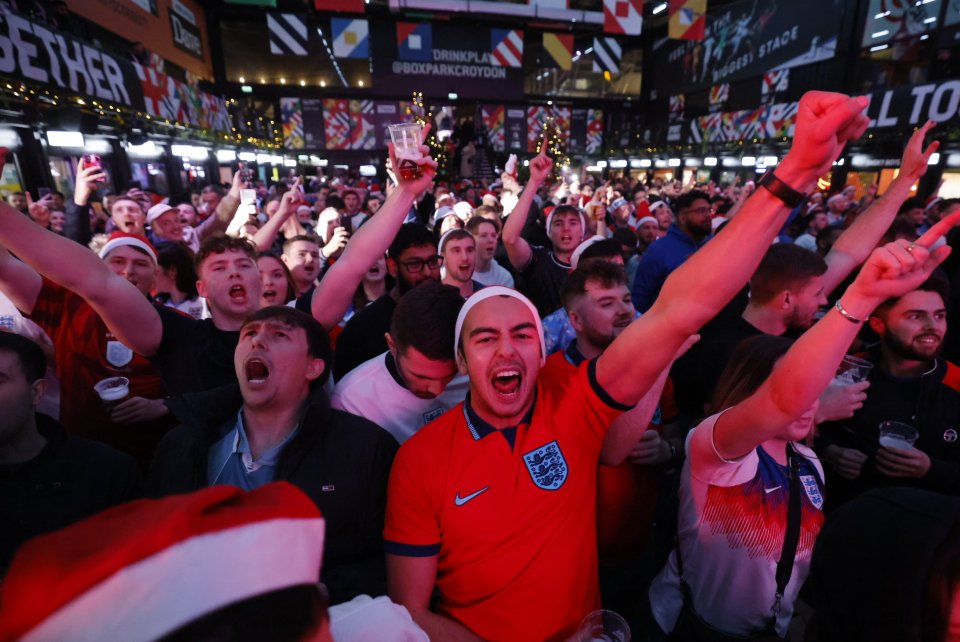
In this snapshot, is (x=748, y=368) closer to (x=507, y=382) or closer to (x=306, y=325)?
(x=507, y=382)

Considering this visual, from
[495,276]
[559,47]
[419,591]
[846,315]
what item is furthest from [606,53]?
[419,591]

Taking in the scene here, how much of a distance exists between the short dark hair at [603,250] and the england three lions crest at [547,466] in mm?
2470

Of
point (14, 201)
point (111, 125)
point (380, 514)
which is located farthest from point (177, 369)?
point (111, 125)

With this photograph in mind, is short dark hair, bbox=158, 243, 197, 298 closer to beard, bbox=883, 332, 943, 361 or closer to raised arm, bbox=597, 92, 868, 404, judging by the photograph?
raised arm, bbox=597, 92, 868, 404

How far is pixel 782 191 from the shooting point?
1261 mm

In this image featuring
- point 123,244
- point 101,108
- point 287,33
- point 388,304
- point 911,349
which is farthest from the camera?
point 287,33

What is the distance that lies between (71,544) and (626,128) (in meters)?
29.3

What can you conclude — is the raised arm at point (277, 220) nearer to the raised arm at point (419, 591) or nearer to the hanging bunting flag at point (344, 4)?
the raised arm at point (419, 591)

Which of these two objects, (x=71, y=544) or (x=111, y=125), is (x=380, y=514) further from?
(x=111, y=125)

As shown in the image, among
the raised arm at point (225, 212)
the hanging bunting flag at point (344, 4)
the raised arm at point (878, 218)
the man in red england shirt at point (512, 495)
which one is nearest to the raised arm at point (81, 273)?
the man in red england shirt at point (512, 495)

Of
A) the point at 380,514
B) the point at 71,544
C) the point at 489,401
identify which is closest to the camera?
the point at 71,544

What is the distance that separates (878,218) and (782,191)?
2.39 m

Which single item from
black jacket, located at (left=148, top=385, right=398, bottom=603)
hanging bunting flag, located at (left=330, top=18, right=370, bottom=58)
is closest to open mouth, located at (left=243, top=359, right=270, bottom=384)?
black jacket, located at (left=148, top=385, right=398, bottom=603)

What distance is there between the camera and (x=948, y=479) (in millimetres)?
2162
